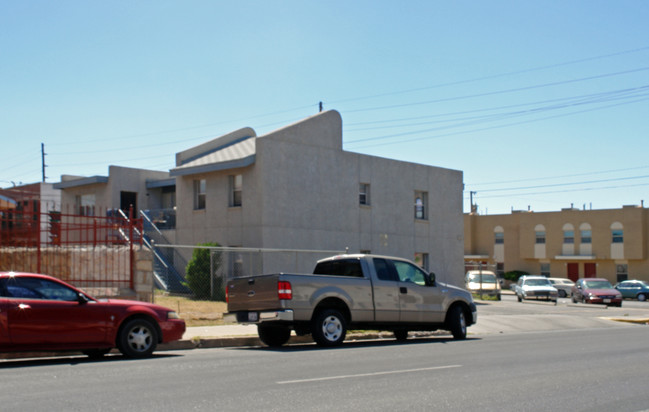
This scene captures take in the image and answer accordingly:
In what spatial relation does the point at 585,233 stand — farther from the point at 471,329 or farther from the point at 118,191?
the point at 471,329

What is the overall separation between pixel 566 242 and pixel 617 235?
14.2 feet

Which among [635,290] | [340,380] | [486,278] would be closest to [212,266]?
[340,380]

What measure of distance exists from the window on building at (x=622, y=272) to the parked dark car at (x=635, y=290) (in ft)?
30.7

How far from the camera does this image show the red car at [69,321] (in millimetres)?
11297

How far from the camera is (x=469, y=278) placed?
4372 cm

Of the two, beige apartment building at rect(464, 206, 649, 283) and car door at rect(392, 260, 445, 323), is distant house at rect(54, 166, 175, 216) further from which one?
beige apartment building at rect(464, 206, 649, 283)

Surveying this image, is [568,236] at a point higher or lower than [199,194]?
lower

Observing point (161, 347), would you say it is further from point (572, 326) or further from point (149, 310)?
point (572, 326)

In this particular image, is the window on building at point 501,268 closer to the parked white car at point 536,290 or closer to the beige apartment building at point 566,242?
the beige apartment building at point 566,242

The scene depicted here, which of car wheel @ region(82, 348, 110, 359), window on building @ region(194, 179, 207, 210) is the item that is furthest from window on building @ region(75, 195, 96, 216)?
car wheel @ region(82, 348, 110, 359)

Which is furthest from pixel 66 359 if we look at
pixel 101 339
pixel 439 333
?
pixel 439 333

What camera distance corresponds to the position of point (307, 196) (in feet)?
101

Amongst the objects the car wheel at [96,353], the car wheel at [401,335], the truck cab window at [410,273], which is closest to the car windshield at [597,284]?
the car wheel at [401,335]

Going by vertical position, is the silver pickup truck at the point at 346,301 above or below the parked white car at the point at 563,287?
above
